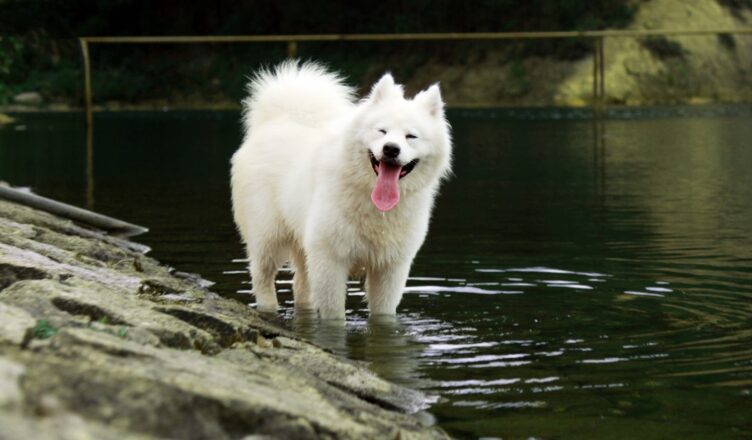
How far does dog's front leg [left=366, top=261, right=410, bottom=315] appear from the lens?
737cm

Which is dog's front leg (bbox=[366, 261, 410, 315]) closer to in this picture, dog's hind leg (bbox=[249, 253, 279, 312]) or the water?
the water

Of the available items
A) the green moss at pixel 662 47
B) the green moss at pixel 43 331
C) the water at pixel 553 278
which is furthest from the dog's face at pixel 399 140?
the green moss at pixel 662 47

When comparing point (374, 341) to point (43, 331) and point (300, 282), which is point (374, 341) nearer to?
point (300, 282)

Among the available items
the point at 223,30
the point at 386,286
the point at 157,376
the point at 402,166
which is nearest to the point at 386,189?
the point at 402,166

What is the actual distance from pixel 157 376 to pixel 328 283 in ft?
11.6

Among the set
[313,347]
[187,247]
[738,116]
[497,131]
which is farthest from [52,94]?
[313,347]

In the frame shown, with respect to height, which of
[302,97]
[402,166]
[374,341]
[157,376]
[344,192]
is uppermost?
[302,97]

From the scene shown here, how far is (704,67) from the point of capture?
121ft

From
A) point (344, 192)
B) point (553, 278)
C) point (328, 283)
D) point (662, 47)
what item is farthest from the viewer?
point (662, 47)

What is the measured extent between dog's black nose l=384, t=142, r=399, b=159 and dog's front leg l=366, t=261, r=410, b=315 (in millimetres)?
780

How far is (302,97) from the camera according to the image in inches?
328

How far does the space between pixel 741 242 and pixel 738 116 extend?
1965cm

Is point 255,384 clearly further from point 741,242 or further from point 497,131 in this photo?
point 497,131

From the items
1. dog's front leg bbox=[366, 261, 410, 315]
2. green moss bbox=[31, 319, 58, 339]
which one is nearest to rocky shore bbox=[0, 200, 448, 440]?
green moss bbox=[31, 319, 58, 339]
